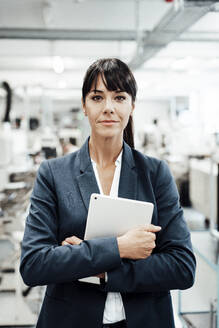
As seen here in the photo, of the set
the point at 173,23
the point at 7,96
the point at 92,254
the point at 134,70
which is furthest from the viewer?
the point at 134,70

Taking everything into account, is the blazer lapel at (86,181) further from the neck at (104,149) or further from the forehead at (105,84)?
the forehead at (105,84)

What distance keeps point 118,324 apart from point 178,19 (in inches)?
86.3

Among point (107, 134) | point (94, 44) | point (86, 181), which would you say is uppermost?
point (94, 44)

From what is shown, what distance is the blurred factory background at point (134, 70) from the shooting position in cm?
222

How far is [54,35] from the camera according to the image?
381 cm

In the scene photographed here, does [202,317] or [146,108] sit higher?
[146,108]

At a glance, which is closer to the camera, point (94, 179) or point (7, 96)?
point (94, 179)

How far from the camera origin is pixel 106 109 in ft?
3.28

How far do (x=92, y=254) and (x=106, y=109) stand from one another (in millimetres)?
408

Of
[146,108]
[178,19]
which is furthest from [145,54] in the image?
[146,108]

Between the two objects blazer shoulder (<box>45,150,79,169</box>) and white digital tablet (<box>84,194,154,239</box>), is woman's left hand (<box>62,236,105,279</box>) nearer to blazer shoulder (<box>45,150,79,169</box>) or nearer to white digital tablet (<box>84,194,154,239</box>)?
white digital tablet (<box>84,194,154,239</box>)

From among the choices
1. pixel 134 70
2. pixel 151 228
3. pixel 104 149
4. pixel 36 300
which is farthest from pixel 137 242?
pixel 134 70

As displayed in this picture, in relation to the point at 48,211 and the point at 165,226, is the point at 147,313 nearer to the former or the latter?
the point at 165,226

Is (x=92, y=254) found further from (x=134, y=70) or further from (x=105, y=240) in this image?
(x=134, y=70)
